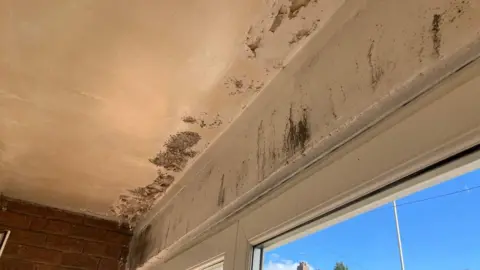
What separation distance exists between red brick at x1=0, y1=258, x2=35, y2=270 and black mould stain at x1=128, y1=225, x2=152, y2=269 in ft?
1.85

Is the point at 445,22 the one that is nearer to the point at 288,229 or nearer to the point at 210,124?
the point at 288,229

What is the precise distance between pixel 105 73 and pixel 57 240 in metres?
1.57

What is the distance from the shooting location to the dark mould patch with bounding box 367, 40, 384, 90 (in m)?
0.91

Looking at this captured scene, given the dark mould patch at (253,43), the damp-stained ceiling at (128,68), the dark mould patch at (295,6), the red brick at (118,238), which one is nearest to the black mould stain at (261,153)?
the damp-stained ceiling at (128,68)

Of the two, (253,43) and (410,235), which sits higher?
(253,43)

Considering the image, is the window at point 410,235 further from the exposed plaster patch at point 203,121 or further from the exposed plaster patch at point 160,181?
the exposed plaster patch at point 160,181

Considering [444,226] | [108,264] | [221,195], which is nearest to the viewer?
[444,226]

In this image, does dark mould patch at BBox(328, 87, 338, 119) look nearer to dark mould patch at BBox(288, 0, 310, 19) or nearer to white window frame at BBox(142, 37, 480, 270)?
white window frame at BBox(142, 37, 480, 270)

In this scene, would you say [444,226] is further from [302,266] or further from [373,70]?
[302,266]

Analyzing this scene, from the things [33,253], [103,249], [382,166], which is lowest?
[382,166]

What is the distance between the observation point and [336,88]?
A: 105 centimetres

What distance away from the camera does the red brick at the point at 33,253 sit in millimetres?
2432

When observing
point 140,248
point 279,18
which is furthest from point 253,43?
point 140,248

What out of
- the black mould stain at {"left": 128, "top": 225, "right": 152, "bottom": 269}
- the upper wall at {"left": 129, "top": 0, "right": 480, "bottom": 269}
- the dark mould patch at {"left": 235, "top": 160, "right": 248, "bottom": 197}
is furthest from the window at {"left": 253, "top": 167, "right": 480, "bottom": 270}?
the black mould stain at {"left": 128, "top": 225, "right": 152, "bottom": 269}
